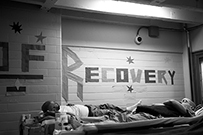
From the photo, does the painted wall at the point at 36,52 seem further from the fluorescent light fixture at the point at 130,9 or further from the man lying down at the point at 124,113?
the man lying down at the point at 124,113

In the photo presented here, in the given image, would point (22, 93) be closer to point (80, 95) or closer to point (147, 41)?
point (80, 95)

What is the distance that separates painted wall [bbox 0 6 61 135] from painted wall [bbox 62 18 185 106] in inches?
17.1

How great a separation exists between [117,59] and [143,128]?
309cm

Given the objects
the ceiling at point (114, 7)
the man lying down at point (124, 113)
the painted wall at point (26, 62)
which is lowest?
the man lying down at point (124, 113)

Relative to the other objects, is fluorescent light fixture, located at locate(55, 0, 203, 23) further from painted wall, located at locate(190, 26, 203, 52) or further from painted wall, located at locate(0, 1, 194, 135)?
painted wall, located at locate(0, 1, 194, 135)

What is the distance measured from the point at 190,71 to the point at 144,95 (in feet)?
4.47

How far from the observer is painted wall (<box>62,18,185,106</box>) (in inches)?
180

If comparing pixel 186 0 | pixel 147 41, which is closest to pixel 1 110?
pixel 147 41

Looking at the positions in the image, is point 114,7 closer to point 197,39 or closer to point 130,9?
point 130,9

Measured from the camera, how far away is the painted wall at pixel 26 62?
369 centimetres

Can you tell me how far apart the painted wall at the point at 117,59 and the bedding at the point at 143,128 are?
268 centimetres

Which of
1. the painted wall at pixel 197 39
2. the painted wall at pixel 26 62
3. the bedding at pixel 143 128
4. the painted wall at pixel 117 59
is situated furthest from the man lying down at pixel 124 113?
the painted wall at pixel 197 39

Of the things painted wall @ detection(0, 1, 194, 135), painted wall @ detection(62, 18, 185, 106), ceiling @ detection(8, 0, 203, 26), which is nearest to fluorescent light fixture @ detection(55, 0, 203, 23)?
ceiling @ detection(8, 0, 203, 26)

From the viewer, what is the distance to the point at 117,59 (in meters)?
4.93
